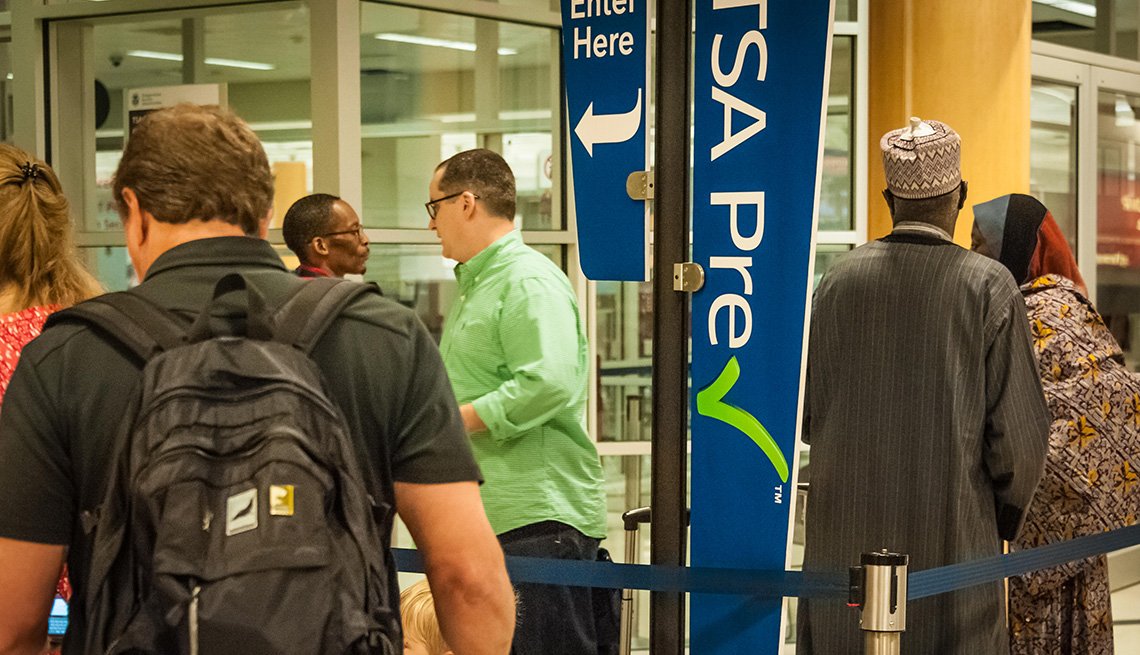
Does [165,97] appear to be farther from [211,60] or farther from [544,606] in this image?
[544,606]

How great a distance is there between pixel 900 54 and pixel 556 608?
360 centimetres

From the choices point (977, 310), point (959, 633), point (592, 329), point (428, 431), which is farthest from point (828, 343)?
point (592, 329)

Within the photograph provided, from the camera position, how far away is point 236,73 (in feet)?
18.5

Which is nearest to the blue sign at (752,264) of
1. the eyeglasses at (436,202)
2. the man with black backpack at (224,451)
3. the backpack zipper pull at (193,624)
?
the eyeglasses at (436,202)

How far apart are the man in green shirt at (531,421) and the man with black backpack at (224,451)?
1.62 m

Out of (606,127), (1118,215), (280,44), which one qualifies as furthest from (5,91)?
(1118,215)

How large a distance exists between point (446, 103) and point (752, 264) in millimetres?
2877

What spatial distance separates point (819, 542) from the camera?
3.40 m

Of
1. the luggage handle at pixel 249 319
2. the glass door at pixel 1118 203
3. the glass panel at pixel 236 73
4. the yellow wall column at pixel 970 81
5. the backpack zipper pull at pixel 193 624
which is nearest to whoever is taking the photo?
the backpack zipper pull at pixel 193 624

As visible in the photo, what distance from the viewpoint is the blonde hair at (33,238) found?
2848 mm

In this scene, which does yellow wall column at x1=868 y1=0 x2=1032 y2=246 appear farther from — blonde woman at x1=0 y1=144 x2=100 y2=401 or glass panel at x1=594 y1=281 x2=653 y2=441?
blonde woman at x1=0 y1=144 x2=100 y2=401

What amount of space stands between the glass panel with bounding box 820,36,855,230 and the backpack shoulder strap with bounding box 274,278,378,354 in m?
4.87

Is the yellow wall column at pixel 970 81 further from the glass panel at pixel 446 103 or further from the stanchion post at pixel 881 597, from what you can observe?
the stanchion post at pixel 881 597

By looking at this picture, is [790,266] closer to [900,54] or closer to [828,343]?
[828,343]
